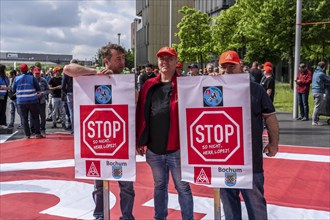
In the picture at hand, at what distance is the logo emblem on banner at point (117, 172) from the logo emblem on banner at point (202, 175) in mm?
708

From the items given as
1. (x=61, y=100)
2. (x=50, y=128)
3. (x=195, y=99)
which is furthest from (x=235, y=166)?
(x=50, y=128)

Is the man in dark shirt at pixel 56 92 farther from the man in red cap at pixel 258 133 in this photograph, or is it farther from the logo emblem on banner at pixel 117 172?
the man in red cap at pixel 258 133

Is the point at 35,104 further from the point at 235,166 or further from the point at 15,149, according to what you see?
the point at 235,166

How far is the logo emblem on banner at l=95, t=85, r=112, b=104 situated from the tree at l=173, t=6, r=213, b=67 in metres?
37.0

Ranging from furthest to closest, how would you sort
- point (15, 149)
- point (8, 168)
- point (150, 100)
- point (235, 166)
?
point (15, 149) → point (8, 168) → point (150, 100) → point (235, 166)

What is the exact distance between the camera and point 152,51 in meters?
67.9

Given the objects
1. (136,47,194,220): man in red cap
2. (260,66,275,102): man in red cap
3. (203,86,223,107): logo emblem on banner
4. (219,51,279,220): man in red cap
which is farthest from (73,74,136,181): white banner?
(260,66,275,102): man in red cap

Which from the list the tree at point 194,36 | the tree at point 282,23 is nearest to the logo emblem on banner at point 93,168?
the tree at point 282,23

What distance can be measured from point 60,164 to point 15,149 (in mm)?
2334

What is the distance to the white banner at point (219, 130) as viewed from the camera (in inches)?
123

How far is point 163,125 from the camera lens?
386 cm

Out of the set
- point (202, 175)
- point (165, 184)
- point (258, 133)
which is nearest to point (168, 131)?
point (165, 184)

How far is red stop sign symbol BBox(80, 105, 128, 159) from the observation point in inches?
139

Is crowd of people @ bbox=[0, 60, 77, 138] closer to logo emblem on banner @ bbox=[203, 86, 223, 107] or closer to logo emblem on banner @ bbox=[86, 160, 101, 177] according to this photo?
logo emblem on banner @ bbox=[86, 160, 101, 177]
